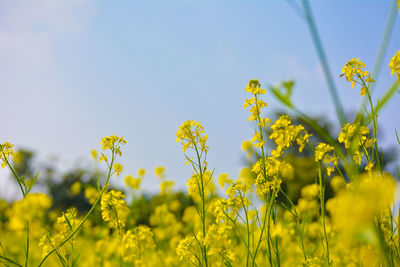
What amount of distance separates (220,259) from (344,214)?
2.07 m

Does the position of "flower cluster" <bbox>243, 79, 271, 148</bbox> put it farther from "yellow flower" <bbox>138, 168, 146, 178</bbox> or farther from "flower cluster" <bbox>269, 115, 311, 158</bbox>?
"yellow flower" <bbox>138, 168, 146, 178</bbox>

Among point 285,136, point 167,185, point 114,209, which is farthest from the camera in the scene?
point 167,185

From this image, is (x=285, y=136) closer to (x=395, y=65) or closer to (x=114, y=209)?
(x=395, y=65)

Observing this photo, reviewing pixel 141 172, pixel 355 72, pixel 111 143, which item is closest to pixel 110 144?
pixel 111 143

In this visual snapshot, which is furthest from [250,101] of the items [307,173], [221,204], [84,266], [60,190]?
[60,190]

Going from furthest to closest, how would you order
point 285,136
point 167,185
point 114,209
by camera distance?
point 167,185 < point 114,209 < point 285,136

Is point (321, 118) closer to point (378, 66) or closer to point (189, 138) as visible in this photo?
point (189, 138)

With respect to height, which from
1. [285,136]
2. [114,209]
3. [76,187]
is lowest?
[114,209]

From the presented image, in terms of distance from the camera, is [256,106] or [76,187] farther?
[76,187]

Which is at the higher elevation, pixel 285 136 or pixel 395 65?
pixel 395 65

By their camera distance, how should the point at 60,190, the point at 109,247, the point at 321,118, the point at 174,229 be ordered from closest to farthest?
the point at 109,247 → the point at 174,229 → the point at 321,118 → the point at 60,190

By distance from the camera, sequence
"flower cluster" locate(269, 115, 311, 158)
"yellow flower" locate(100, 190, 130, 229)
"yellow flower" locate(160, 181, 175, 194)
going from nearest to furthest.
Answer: "flower cluster" locate(269, 115, 311, 158), "yellow flower" locate(100, 190, 130, 229), "yellow flower" locate(160, 181, 175, 194)

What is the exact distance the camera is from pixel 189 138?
2238mm

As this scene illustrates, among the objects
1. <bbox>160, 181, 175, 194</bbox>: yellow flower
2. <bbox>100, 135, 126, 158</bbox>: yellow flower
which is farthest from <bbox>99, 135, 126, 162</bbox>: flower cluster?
<bbox>160, 181, 175, 194</bbox>: yellow flower
